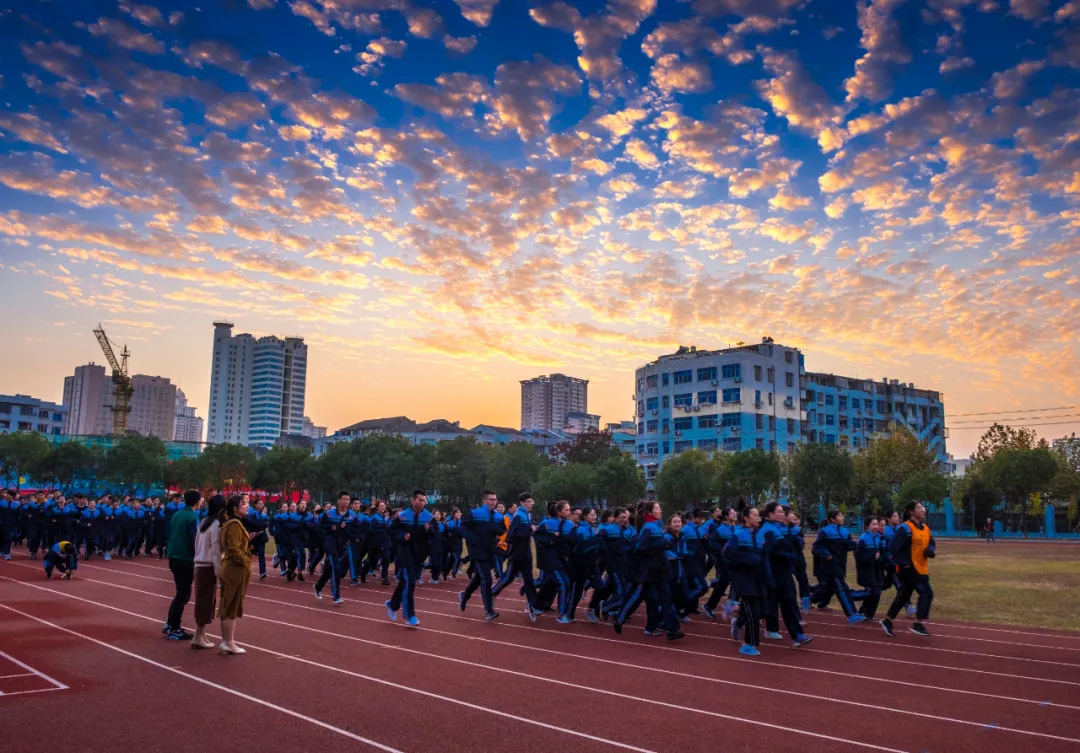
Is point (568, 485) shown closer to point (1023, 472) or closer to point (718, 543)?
point (1023, 472)

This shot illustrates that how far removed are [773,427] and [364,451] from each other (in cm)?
4060

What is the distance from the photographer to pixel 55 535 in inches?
950

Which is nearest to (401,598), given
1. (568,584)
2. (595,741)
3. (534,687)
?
(568,584)

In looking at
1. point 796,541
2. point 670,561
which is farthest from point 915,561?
point 670,561

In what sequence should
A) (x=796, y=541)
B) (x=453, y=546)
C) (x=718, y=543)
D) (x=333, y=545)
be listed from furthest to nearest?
(x=453, y=546), (x=333, y=545), (x=718, y=543), (x=796, y=541)

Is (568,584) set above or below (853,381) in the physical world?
below

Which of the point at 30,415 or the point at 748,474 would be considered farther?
the point at 30,415

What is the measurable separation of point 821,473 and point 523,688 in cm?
5426

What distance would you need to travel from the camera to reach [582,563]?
44.2 feet

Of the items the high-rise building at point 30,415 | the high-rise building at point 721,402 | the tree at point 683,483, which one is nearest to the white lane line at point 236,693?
the tree at point 683,483

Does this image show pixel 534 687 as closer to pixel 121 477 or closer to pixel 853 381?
pixel 121 477

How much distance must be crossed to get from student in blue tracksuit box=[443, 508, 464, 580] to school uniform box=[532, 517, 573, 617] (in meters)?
6.11

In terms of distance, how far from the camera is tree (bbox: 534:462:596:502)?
207ft

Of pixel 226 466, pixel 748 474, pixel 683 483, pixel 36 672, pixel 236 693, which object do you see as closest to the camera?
pixel 236 693
